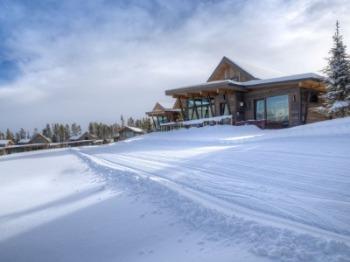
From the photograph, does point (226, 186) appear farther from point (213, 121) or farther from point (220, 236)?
point (213, 121)

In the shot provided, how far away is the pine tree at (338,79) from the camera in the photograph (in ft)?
46.9

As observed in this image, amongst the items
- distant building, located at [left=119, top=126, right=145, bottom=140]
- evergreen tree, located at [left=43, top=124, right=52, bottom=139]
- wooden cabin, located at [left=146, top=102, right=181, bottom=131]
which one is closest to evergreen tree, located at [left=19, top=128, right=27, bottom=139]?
evergreen tree, located at [left=43, top=124, right=52, bottom=139]

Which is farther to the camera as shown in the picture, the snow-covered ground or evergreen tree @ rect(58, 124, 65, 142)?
evergreen tree @ rect(58, 124, 65, 142)

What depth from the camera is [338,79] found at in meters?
14.5

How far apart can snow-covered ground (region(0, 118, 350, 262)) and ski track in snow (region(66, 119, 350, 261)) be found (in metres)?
0.01

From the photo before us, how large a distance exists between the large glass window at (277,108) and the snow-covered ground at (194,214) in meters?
12.0

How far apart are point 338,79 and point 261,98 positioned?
5.14m

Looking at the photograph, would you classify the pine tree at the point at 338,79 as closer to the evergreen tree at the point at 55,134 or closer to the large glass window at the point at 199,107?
the large glass window at the point at 199,107

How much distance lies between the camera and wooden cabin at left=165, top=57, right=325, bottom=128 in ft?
55.4

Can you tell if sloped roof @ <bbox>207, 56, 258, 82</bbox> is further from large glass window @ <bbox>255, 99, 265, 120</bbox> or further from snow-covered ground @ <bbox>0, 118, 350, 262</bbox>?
snow-covered ground @ <bbox>0, 118, 350, 262</bbox>

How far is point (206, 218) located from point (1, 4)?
28.4ft

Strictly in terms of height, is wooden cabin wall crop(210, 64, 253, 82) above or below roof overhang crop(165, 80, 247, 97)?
above

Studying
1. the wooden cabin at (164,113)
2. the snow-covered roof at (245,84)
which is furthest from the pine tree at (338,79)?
the wooden cabin at (164,113)

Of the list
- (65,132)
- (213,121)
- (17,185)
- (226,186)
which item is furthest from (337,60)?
(65,132)
